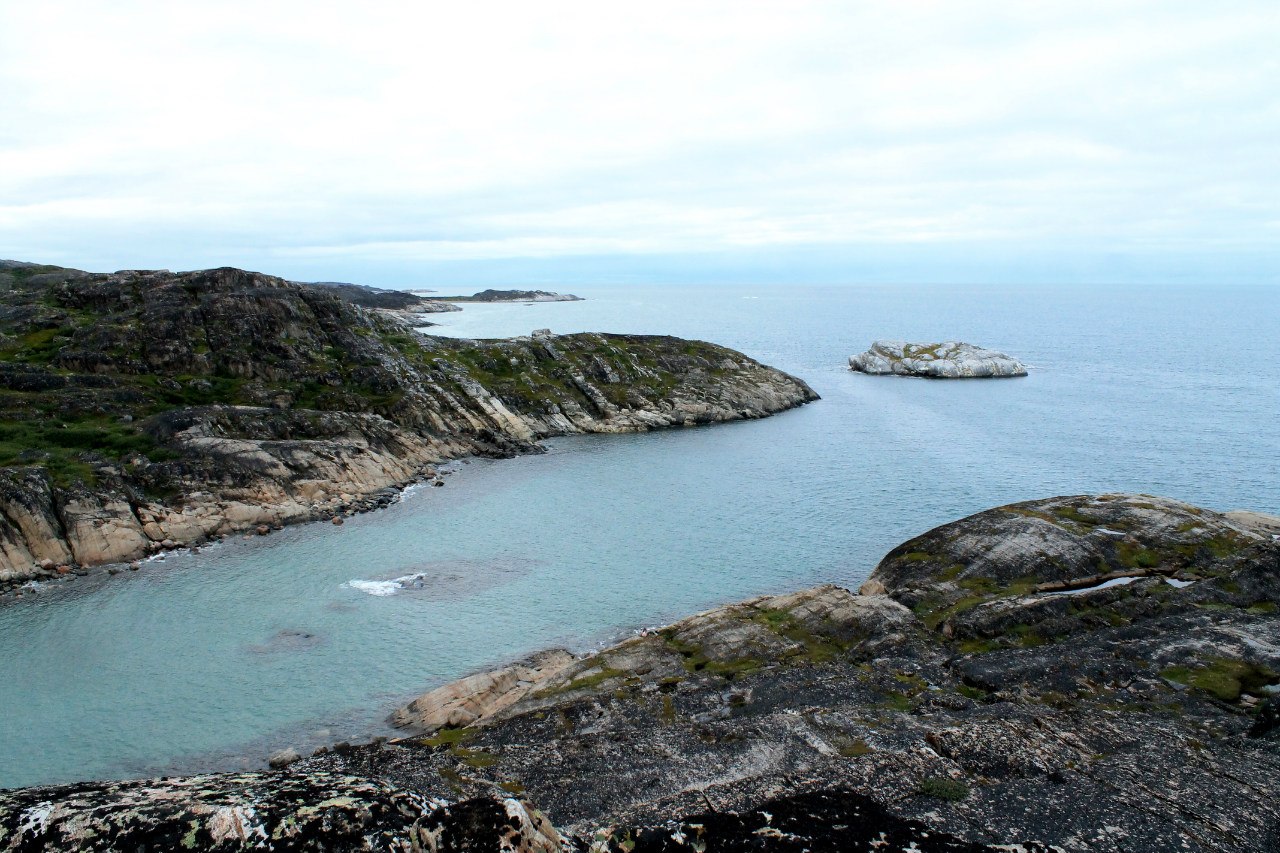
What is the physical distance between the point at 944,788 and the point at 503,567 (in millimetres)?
41057

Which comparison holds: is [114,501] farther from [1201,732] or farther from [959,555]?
[1201,732]

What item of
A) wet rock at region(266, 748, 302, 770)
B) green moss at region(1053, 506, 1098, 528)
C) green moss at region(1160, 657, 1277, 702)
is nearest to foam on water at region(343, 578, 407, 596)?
wet rock at region(266, 748, 302, 770)

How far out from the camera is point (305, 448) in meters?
77.6

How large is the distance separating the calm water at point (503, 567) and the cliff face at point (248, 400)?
5450 mm

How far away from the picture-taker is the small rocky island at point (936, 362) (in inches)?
6452

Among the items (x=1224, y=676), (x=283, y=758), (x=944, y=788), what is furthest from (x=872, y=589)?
(x=283, y=758)

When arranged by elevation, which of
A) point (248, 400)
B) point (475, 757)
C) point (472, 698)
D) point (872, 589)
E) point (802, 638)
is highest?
point (248, 400)

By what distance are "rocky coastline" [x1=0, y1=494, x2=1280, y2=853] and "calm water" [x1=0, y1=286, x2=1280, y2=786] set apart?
7.75 meters

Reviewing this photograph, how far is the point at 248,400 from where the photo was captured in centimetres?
8694

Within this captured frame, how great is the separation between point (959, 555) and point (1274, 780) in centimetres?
2322

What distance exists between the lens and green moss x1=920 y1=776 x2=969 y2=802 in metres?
23.8

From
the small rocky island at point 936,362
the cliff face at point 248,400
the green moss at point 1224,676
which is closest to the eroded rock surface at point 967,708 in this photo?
the green moss at point 1224,676

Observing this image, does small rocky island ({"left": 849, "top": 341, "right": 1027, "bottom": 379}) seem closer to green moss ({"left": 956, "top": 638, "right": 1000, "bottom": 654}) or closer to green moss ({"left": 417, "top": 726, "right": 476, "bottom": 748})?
green moss ({"left": 956, "top": 638, "right": 1000, "bottom": 654})

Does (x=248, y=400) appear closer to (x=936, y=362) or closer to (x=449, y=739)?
(x=449, y=739)
